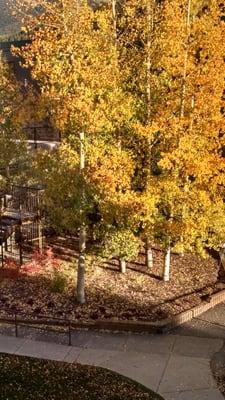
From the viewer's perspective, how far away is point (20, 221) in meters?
24.2

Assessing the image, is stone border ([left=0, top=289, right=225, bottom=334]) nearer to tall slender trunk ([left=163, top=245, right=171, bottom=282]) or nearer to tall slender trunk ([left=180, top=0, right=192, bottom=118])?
tall slender trunk ([left=163, top=245, right=171, bottom=282])

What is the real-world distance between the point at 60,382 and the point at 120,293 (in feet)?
24.1

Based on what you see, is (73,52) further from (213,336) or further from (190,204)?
(213,336)

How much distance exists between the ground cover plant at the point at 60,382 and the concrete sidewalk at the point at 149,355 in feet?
1.55

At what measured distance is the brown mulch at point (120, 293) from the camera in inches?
750

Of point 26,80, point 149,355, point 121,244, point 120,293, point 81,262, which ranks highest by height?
point 26,80

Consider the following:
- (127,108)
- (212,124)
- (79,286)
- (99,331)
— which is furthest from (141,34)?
(99,331)

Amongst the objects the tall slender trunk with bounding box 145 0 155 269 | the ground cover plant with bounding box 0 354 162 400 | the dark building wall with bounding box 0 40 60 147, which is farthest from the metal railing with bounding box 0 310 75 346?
the dark building wall with bounding box 0 40 60 147

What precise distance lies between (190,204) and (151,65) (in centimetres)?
567

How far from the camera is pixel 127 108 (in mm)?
18969

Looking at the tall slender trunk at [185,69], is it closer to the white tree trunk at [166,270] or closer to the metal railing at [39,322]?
the white tree trunk at [166,270]

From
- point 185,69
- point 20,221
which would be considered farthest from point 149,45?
point 20,221

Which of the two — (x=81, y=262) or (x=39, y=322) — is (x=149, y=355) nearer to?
(x=39, y=322)

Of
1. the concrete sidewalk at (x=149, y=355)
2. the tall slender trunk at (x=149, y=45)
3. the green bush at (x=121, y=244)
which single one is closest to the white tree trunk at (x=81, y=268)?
the green bush at (x=121, y=244)
